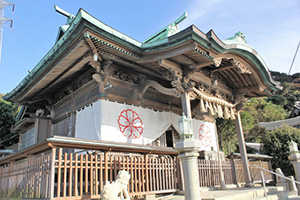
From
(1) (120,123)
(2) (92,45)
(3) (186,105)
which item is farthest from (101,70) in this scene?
(3) (186,105)

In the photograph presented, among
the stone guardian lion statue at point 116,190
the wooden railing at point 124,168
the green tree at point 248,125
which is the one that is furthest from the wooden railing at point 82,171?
the green tree at point 248,125

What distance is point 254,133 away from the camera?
32656mm

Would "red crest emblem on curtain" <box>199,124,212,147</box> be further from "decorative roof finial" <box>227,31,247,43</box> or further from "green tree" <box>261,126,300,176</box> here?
"green tree" <box>261,126,300,176</box>

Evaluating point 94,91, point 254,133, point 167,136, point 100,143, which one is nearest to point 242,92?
point 167,136

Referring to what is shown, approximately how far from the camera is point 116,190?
4453 millimetres

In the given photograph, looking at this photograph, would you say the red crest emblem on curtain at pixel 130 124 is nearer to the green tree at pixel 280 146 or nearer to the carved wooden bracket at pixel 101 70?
the carved wooden bracket at pixel 101 70

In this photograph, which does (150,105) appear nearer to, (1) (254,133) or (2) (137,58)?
(2) (137,58)

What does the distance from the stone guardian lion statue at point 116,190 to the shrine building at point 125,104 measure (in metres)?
0.73

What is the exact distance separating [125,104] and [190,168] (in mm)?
4110

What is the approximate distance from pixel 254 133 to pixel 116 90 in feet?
97.2

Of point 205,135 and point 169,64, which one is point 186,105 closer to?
point 169,64

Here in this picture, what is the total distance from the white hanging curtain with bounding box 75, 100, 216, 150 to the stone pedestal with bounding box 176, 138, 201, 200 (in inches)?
126

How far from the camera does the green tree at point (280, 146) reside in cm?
1427

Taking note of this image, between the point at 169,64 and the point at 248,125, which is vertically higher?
the point at 248,125
